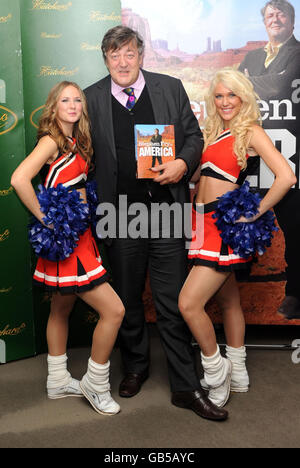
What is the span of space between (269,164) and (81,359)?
1636 mm

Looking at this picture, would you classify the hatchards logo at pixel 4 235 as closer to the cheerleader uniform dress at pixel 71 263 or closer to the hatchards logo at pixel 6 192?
the hatchards logo at pixel 6 192

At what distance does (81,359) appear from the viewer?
2945mm

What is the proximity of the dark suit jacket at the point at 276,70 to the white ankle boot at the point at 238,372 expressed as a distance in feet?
4.91

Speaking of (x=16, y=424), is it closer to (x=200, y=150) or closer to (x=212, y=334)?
(x=212, y=334)

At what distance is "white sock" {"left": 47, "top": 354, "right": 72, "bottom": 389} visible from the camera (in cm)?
241

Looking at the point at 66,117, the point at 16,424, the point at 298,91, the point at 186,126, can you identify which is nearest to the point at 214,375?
the point at 16,424

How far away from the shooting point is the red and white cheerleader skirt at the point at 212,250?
2.19 m

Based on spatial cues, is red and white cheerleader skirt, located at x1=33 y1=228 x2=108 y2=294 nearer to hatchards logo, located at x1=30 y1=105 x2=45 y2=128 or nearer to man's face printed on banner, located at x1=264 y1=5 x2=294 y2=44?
hatchards logo, located at x1=30 y1=105 x2=45 y2=128

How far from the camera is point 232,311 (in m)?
2.49

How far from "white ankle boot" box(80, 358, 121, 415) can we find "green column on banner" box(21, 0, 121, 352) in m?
1.36

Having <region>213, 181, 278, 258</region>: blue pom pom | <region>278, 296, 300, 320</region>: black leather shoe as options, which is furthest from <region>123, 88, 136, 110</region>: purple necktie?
<region>278, 296, 300, 320</region>: black leather shoe

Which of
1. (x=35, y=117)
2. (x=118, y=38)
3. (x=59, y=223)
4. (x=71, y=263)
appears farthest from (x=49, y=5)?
(x=71, y=263)

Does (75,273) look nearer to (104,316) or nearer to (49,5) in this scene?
(104,316)

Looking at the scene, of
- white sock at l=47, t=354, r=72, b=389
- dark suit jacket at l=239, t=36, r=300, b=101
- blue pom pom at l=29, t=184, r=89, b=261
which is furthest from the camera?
dark suit jacket at l=239, t=36, r=300, b=101
